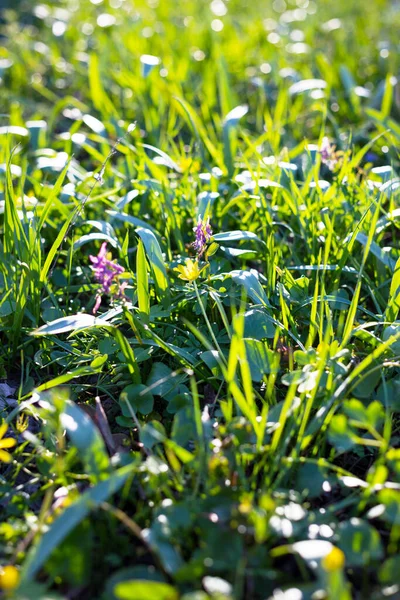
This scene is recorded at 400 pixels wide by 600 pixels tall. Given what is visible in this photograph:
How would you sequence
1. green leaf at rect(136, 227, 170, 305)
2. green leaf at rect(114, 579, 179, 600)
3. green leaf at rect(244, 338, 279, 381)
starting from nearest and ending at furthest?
green leaf at rect(114, 579, 179, 600)
green leaf at rect(244, 338, 279, 381)
green leaf at rect(136, 227, 170, 305)

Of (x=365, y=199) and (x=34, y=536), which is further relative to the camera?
(x=365, y=199)

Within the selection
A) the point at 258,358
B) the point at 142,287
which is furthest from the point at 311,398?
the point at 142,287

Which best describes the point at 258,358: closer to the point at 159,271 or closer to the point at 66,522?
the point at 159,271

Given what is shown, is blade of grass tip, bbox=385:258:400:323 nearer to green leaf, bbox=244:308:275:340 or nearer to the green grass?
the green grass

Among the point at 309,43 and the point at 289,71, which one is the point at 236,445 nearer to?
the point at 289,71

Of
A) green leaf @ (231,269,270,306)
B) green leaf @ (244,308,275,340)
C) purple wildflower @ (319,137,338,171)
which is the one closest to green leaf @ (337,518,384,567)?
green leaf @ (244,308,275,340)

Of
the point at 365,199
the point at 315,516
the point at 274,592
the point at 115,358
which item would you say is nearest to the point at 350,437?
the point at 315,516

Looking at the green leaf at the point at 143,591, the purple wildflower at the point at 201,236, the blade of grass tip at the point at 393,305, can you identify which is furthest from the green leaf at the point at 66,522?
the blade of grass tip at the point at 393,305

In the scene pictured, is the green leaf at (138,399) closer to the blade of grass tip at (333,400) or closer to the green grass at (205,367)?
the green grass at (205,367)
